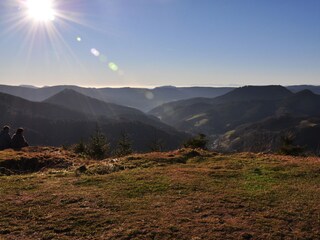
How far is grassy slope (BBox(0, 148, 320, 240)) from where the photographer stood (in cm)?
1168

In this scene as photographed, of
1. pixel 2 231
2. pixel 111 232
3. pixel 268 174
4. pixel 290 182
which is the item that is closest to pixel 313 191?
pixel 290 182

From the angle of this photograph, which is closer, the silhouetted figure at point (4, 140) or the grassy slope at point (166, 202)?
the grassy slope at point (166, 202)

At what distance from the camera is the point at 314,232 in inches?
451

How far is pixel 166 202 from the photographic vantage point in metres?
14.8

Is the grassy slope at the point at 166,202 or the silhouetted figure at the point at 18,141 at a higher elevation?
the silhouetted figure at the point at 18,141

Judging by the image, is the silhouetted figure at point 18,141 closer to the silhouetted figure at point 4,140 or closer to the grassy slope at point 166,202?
the silhouetted figure at point 4,140

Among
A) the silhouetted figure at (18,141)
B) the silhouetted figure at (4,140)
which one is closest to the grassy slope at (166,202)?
the silhouetted figure at (18,141)

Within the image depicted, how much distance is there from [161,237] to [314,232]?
5256 millimetres

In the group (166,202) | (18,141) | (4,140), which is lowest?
(166,202)

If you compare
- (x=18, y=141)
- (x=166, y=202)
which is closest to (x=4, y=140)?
(x=18, y=141)

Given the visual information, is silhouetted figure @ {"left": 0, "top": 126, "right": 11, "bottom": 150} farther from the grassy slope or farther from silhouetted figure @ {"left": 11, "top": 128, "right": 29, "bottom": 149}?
the grassy slope

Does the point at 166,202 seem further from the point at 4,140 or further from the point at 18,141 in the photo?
the point at 4,140

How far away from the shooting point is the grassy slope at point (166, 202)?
1168cm

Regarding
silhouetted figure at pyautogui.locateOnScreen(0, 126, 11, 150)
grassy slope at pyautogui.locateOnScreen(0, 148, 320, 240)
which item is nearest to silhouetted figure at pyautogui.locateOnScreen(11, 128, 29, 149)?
silhouetted figure at pyautogui.locateOnScreen(0, 126, 11, 150)
